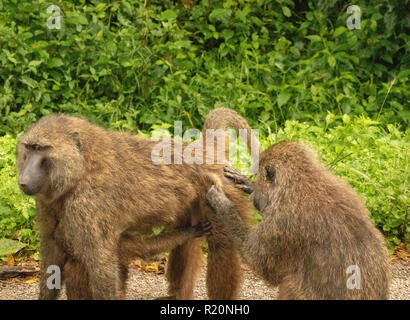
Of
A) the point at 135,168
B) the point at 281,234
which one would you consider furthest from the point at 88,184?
the point at 281,234

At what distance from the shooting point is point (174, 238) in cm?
464

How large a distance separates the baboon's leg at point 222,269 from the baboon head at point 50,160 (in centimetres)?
99

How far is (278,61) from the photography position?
8516 millimetres

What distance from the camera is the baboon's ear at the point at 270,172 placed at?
418cm

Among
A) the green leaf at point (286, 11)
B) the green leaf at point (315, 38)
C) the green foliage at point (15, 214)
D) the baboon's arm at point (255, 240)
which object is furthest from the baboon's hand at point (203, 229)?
the green leaf at point (286, 11)

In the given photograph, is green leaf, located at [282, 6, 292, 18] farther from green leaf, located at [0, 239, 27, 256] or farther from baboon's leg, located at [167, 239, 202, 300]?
baboon's leg, located at [167, 239, 202, 300]

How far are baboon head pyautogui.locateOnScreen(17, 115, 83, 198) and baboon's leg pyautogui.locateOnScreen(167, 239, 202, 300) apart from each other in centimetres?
109

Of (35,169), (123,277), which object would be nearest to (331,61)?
(123,277)

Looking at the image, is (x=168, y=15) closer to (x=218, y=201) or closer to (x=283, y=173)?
(x=218, y=201)

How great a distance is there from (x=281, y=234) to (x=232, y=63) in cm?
484

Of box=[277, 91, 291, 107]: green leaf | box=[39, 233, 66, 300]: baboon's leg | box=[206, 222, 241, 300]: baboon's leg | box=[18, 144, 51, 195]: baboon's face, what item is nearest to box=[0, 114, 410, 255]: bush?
box=[277, 91, 291, 107]: green leaf

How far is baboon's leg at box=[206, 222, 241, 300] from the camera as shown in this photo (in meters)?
4.59

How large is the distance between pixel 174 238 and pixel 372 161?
2.55 meters

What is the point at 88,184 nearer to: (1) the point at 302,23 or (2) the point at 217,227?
(2) the point at 217,227
